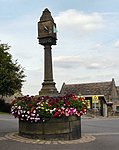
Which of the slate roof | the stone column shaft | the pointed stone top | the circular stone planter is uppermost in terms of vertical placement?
the pointed stone top

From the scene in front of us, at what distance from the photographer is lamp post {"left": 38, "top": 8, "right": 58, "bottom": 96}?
11.8m

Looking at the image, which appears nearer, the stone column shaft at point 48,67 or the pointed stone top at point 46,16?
the stone column shaft at point 48,67

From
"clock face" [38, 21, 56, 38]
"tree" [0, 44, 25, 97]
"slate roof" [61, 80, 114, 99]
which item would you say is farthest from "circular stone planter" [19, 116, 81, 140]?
"slate roof" [61, 80, 114, 99]

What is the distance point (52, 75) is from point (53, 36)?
1.54 metres

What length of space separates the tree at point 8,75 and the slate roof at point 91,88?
14.7 metres

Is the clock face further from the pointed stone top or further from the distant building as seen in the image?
the distant building

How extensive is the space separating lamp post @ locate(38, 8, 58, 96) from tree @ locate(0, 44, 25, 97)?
958 inches

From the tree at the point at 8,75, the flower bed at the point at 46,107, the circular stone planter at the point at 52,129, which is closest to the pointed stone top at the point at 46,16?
the flower bed at the point at 46,107

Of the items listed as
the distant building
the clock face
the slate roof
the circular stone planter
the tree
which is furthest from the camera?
the slate roof

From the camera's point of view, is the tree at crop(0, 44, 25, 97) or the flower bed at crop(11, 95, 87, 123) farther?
the tree at crop(0, 44, 25, 97)

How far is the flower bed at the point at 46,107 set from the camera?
32.4 ft

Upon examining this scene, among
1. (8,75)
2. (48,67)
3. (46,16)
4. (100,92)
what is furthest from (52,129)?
(100,92)

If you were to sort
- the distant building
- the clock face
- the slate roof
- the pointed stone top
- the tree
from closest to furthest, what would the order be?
the clock face
the pointed stone top
the tree
the distant building
the slate roof

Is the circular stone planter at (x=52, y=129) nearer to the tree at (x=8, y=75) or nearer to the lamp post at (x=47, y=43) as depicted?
the lamp post at (x=47, y=43)
